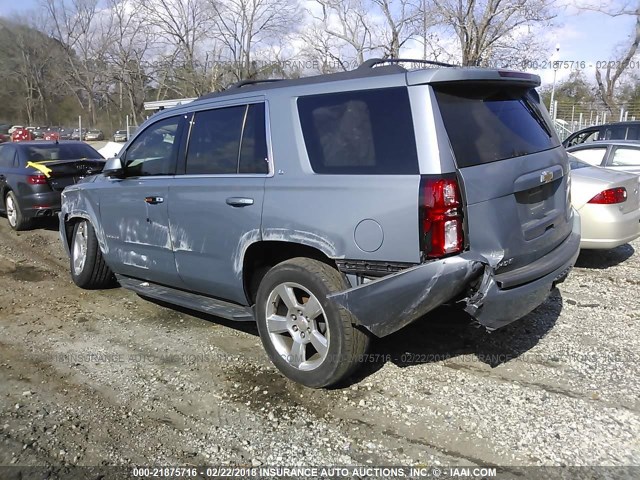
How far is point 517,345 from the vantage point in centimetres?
418

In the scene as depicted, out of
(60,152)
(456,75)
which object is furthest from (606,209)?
(60,152)

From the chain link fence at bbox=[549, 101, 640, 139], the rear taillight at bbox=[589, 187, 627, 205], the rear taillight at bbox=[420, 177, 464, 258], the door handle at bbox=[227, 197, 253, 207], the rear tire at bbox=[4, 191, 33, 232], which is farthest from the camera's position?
the chain link fence at bbox=[549, 101, 640, 139]

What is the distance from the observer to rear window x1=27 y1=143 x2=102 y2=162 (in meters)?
9.36

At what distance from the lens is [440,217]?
114 inches

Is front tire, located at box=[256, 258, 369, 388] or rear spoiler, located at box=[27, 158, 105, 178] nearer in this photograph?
front tire, located at box=[256, 258, 369, 388]

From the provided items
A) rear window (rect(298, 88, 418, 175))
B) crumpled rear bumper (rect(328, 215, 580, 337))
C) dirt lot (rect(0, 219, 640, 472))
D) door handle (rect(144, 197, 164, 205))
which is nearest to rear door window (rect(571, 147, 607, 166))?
dirt lot (rect(0, 219, 640, 472))

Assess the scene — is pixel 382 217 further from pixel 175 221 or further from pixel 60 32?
pixel 60 32

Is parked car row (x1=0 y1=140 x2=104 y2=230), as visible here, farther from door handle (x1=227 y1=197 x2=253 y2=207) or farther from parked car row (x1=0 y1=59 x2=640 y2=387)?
door handle (x1=227 y1=197 x2=253 y2=207)

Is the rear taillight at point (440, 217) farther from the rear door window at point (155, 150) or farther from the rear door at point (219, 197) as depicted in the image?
the rear door window at point (155, 150)

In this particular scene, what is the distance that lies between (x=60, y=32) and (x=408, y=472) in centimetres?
6796

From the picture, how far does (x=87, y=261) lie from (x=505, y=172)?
4.27 meters

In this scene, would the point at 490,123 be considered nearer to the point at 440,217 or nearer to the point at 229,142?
the point at 440,217

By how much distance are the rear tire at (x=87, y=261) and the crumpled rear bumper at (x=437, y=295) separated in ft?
11.0

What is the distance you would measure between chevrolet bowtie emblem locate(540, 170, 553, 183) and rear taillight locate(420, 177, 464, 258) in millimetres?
833
